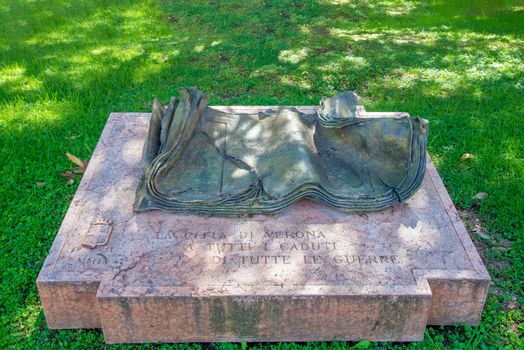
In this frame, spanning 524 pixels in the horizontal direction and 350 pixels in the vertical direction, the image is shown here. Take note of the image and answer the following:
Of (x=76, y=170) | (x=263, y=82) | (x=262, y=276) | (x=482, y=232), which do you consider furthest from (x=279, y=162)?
(x=263, y=82)

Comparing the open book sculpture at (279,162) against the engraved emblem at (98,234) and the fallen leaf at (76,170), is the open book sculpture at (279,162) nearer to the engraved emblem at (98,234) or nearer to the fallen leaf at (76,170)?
the engraved emblem at (98,234)

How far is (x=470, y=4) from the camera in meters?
9.34

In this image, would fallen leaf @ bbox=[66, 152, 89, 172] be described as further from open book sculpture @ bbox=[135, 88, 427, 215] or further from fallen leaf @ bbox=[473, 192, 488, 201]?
fallen leaf @ bbox=[473, 192, 488, 201]

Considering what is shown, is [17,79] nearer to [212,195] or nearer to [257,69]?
[257,69]

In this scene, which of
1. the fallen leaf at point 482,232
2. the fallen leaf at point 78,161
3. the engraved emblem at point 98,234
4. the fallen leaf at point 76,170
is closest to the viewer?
the engraved emblem at point 98,234

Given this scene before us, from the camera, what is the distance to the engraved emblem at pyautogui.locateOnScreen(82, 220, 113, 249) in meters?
3.33

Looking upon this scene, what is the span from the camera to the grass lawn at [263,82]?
391 cm

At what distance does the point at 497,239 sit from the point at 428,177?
75 cm

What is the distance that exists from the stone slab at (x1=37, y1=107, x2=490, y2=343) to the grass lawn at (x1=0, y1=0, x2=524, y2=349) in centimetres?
21

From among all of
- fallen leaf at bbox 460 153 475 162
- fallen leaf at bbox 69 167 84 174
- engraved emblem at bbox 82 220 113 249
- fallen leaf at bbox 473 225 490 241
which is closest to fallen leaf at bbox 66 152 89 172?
fallen leaf at bbox 69 167 84 174

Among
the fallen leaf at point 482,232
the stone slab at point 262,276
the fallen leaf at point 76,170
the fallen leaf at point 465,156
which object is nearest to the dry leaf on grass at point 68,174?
the fallen leaf at point 76,170

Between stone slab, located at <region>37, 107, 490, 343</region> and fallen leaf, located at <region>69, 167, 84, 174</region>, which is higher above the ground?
stone slab, located at <region>37, 107, 490, 343</region>

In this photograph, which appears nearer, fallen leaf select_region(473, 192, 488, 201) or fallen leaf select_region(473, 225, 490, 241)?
fallen leaf select_region(473, 225, 490, 241)

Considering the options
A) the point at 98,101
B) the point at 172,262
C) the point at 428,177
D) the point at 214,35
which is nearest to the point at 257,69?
the point at 214,35
